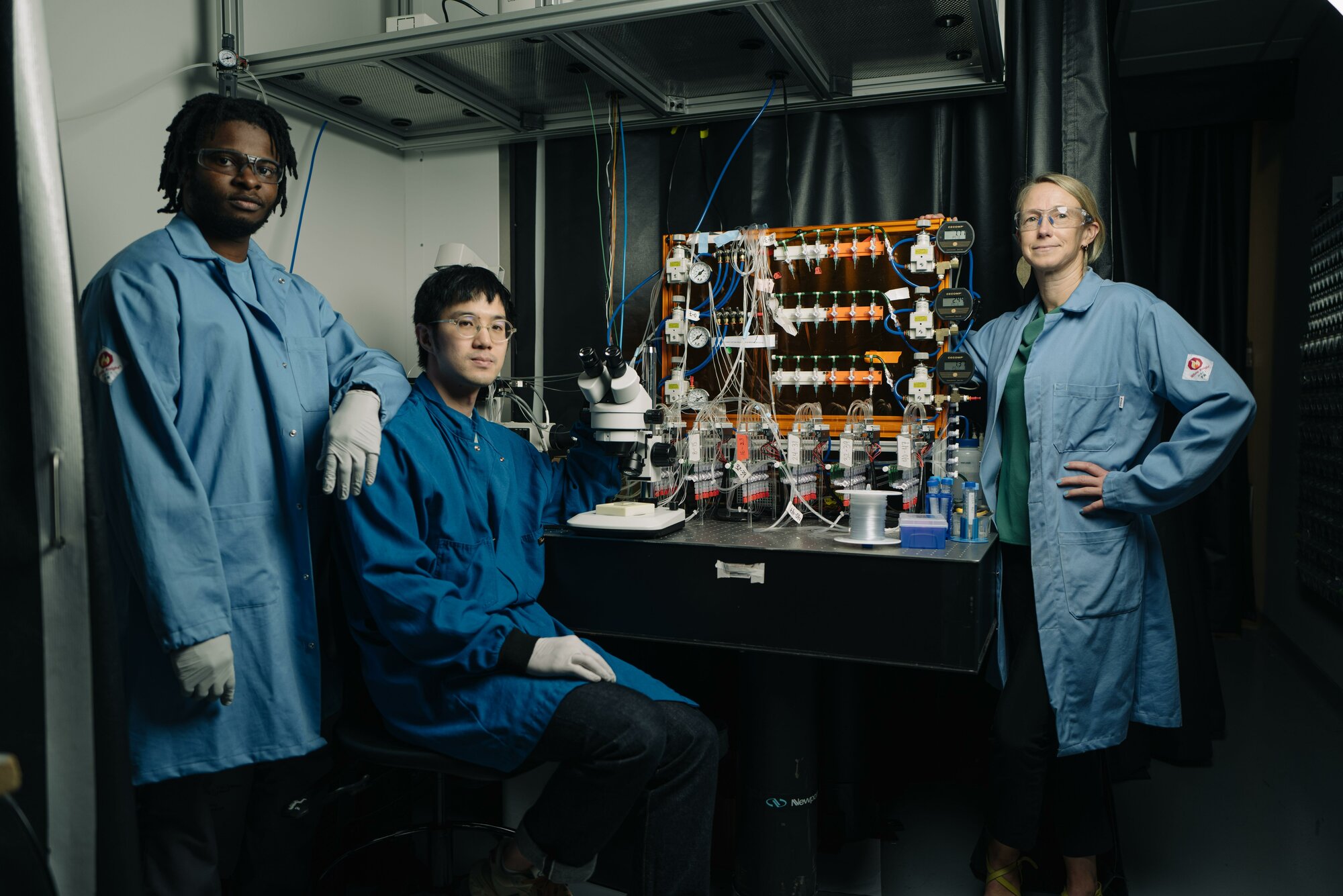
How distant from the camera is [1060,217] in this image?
2014 mm

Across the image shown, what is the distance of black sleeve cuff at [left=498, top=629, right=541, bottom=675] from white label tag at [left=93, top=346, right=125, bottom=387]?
2.65ft

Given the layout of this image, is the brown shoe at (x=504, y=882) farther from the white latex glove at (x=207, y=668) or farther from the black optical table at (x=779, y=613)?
the white latex glove at (x=207, y=668)

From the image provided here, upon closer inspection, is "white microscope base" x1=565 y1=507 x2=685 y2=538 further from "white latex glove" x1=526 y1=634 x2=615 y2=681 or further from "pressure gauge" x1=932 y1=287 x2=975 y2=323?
"pressure gauge" x1=932 y1=287 x2=975 y2=323

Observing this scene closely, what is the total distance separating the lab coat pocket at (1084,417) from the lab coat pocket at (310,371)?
1554 millimetres

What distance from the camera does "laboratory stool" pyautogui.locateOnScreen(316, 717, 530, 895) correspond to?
64.9 inches

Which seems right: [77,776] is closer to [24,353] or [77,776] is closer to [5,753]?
[5,753]

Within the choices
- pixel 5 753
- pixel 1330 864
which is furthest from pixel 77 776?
pixel 1330 864

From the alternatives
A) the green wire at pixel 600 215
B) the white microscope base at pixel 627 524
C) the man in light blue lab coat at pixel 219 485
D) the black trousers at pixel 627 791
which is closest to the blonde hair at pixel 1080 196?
the white microscope base at pixel 627 524

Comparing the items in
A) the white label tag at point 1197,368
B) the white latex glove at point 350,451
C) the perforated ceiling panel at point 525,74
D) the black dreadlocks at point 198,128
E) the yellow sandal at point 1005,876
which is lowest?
the yellow sandal at point 1005,876

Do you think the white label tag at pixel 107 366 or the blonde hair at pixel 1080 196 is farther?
the blonde hair at pixel 1080 196

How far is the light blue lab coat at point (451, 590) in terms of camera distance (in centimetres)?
161

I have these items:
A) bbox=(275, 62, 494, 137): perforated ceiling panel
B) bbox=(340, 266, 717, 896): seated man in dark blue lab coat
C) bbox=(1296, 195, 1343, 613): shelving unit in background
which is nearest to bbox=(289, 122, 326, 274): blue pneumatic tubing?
bbox=(275, 62, 494, 137): perforated ceiling panel

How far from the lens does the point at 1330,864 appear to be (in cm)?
226

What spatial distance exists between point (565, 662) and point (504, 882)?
53 centimetres
